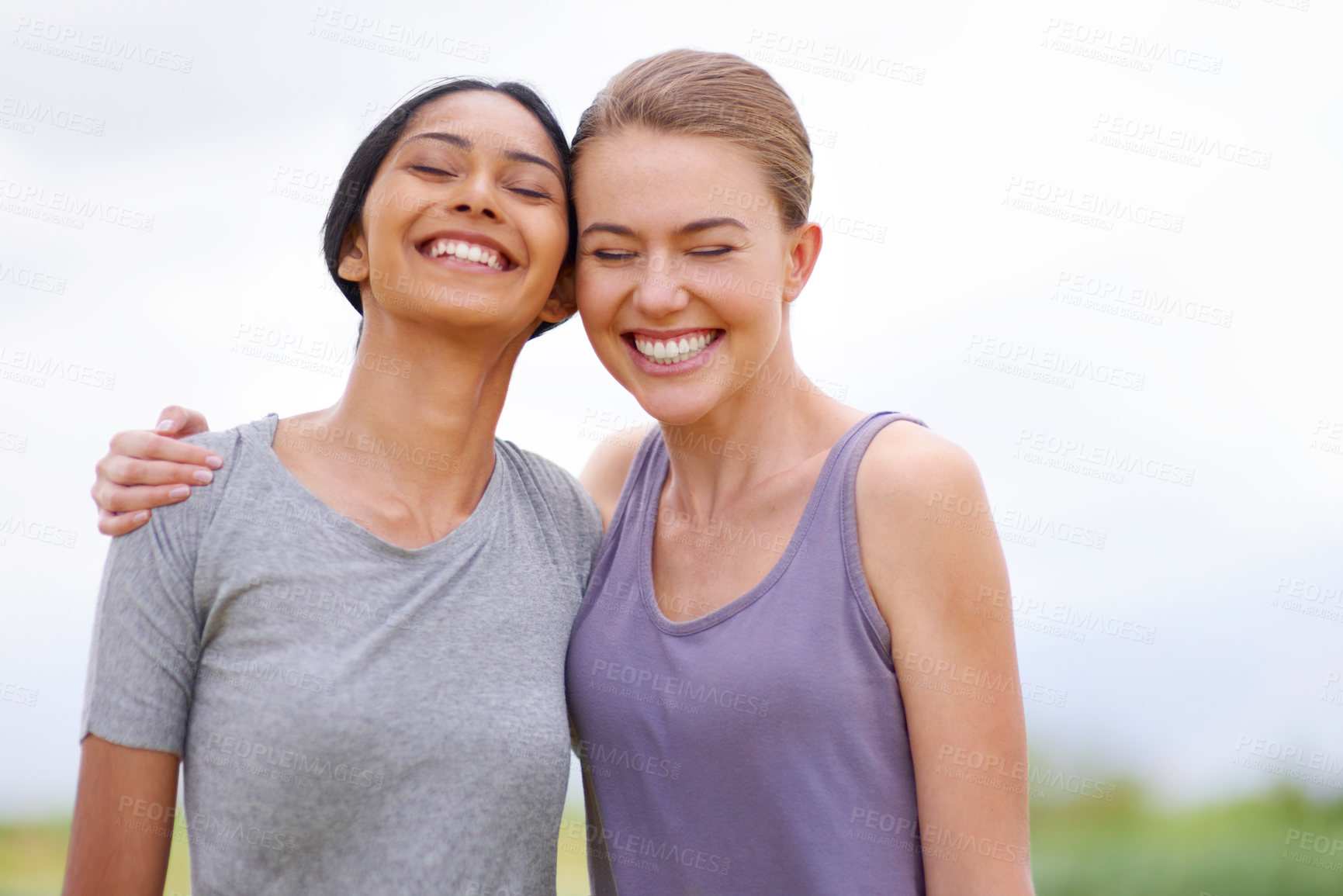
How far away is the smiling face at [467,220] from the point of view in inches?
100

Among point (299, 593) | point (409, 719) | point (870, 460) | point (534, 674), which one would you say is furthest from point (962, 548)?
point (299, 593)

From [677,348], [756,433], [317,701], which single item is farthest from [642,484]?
[317,701]

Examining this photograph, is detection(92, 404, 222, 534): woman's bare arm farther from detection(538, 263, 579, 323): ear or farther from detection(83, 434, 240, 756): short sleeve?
detection(538, 263, 579, 323): ear

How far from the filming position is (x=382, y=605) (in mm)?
2342

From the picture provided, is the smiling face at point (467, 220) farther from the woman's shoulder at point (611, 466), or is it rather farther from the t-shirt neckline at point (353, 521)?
the woman's shoulder at point (611, 466)

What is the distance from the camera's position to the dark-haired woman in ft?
7.11

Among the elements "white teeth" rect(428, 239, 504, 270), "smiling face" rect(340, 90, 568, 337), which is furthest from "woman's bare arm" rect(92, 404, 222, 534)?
"white teeth" rect(428, 239, 504, 270)

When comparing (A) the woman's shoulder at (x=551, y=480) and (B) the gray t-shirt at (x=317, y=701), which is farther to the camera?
(A) the woman's shoulder at (x=551, y=480)

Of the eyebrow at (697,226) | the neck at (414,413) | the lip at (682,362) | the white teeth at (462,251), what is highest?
the eyebrow at (697,226)

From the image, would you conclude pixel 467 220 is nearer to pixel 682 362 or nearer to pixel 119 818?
pixel 682 362

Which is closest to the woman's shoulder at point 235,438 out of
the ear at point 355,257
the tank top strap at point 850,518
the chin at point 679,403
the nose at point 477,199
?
the ear at point 355,257

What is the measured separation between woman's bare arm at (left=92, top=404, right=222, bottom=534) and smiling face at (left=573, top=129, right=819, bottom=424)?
3.23ft

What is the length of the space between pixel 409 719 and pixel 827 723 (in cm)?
89

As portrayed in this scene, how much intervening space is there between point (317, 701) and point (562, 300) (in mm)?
1220
